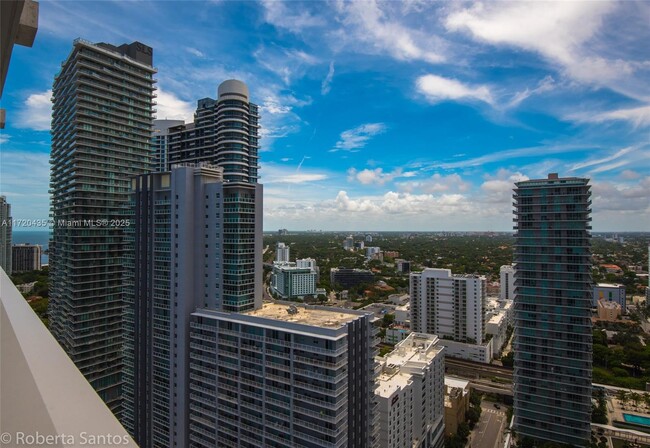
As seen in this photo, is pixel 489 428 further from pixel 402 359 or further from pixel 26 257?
pixel 26 257

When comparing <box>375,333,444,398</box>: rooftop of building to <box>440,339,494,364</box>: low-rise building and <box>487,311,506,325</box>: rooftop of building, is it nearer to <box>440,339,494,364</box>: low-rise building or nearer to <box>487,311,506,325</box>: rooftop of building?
<box>440,339,494,364</box>: low-rise building

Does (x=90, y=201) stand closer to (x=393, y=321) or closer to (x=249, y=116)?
(x=249, y=116)

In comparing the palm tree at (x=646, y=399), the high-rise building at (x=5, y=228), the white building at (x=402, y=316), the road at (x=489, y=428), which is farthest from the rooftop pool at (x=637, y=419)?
the high-rise building at (x=5, y=228)

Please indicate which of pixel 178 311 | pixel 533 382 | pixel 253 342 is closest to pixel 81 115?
pixel 178 311

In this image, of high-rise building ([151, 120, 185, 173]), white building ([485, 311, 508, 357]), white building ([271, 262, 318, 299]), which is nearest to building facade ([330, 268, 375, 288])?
white building ([271, 262, 318, 299])

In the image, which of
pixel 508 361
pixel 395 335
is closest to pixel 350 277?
pixel 395 335
